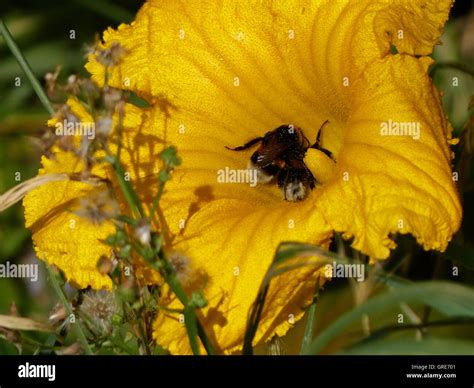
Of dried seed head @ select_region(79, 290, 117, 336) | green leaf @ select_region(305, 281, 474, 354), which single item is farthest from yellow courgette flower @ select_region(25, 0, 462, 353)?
green leaf @ select_region(305, 281, 474, 354)

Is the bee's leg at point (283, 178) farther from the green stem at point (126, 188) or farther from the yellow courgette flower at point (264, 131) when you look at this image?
the green stem at point (126, 188)

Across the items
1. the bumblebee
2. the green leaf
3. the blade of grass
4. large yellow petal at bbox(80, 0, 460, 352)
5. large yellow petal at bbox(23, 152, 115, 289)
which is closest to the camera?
the green leaf

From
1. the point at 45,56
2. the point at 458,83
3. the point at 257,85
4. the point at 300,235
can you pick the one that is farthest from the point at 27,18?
the point at 300,235

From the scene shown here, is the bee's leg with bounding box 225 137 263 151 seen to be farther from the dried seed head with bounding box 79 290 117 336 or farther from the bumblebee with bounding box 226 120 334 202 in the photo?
the dried seed head with bounding box 79 290 117 336

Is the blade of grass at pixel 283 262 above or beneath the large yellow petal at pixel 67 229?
beneath

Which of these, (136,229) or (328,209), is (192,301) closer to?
(136,229)

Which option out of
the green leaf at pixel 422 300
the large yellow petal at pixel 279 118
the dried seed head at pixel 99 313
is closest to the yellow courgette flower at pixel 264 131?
the large yellow petal at pixel 279 118
